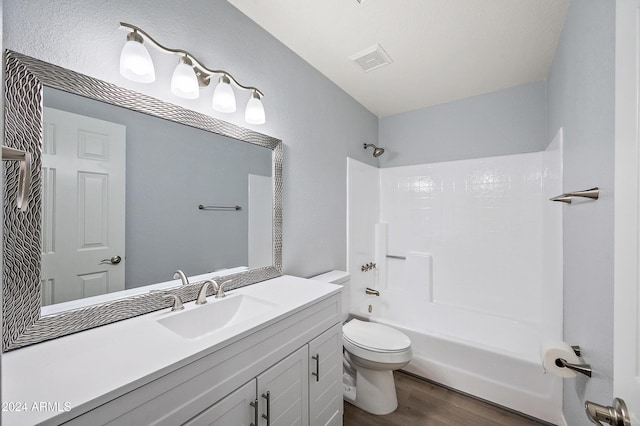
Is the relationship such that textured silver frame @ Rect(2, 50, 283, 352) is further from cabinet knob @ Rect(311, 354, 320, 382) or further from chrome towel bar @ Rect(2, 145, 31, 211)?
cabinet knob @ Rect(311, 354, 320, 382)

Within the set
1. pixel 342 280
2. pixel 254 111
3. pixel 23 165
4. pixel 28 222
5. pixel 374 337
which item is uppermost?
pixel 254 111

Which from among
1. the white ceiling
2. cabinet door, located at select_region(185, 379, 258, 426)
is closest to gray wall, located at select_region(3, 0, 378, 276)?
the white ceiling

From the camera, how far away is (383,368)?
171 cm

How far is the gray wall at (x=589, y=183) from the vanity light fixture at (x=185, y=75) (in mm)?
1452

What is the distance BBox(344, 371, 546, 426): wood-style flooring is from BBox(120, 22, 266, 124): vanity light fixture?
1.96m

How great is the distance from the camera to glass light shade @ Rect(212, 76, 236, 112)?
129 centimetres

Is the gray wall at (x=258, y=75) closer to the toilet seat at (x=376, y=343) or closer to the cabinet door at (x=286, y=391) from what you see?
the toilet seat at (x=376, y=343)

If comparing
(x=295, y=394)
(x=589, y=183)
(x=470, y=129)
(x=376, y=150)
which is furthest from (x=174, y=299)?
(x=470, y=129)

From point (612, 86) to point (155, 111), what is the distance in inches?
66.1

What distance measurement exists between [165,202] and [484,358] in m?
2.24

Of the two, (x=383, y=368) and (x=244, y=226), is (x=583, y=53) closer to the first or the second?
(x=244, y=226)

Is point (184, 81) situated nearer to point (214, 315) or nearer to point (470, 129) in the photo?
point (214, 315)

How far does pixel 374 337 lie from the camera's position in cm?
190

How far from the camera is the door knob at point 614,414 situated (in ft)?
1.89
